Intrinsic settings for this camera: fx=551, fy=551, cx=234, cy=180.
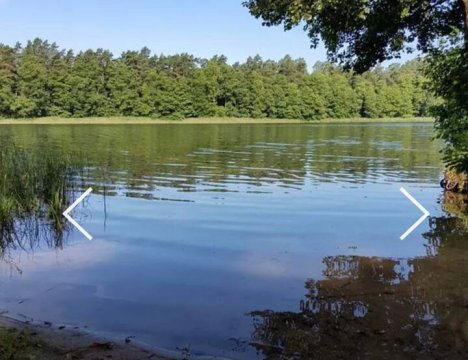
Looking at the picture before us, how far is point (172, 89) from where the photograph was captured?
101000 millimetres

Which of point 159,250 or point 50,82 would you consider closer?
point 159,250

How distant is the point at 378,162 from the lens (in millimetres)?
30438

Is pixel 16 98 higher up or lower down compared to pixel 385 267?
higher up

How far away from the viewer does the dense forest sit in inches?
3711

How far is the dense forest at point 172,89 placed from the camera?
94.2 metres

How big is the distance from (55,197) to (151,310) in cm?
688

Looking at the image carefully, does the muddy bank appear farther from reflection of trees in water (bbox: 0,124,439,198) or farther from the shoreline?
reflection of trees in water (bbox: 0,124,439,198)

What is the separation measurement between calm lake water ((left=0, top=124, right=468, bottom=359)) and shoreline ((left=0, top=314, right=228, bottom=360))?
0.28 metres

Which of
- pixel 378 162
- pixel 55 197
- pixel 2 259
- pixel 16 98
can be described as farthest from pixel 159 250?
pixel 16 98

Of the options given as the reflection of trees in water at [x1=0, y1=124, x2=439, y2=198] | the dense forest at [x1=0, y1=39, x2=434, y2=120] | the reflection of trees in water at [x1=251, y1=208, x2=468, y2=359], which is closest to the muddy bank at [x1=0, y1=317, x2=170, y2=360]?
the reflection of trees in water at [x1=251, y1=208, x2=468, y2=359]

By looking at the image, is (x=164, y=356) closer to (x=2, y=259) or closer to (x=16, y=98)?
(x=2, y=259)

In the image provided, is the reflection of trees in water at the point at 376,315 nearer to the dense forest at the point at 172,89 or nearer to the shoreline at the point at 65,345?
the shoreline at the point at 65,345

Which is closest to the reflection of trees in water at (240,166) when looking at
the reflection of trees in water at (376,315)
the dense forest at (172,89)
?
the reflection of trees in water at (376,315)

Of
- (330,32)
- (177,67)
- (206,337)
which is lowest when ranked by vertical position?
(206,337)
